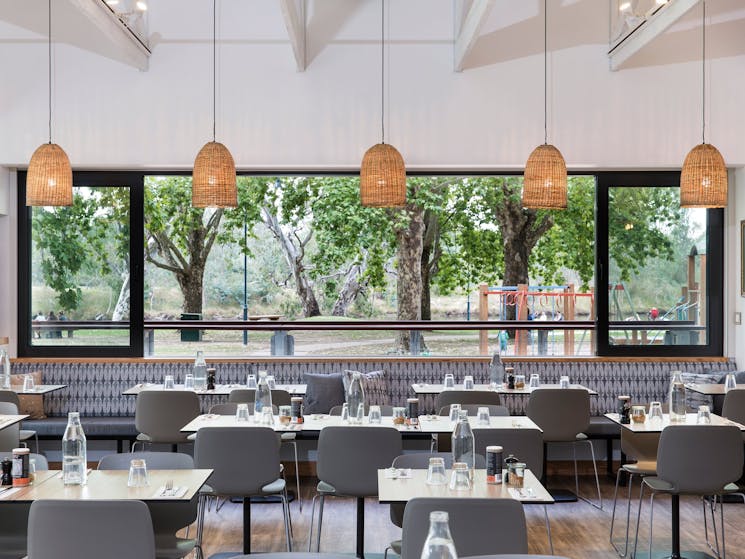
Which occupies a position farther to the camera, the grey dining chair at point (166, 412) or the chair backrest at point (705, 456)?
the grey dining chair at point (166, 412)

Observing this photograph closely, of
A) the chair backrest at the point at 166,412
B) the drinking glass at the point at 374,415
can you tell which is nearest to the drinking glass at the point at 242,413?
the drinking glass at the point at 374,415

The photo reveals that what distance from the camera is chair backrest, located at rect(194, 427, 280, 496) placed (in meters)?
5.13

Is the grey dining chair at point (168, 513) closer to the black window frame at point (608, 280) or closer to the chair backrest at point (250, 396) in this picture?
the chair backrest at point (250, 396)

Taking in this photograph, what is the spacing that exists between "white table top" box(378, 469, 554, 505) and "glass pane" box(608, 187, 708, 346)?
190 inches

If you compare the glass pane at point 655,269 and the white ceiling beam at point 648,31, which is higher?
the white ceiling beam at point 648,31

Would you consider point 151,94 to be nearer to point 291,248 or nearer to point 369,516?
point 369,516

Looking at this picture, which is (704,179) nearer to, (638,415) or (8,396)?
(638,415)

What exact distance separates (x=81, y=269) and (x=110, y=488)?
5.07 m

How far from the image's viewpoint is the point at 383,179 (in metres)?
6.47

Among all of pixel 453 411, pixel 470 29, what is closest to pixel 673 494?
pixel 453 411

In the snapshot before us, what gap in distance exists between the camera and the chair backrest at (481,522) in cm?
323

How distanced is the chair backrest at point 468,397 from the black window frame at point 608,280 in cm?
223

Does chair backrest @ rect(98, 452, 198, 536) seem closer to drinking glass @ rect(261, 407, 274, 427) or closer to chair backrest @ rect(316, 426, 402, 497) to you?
chair backrest @ rect(316, 426, 402, 497)

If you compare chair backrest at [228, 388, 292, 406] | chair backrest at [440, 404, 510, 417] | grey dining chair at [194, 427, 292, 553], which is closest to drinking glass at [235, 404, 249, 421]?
grey dining chair at [194, 427, 292, 553]
